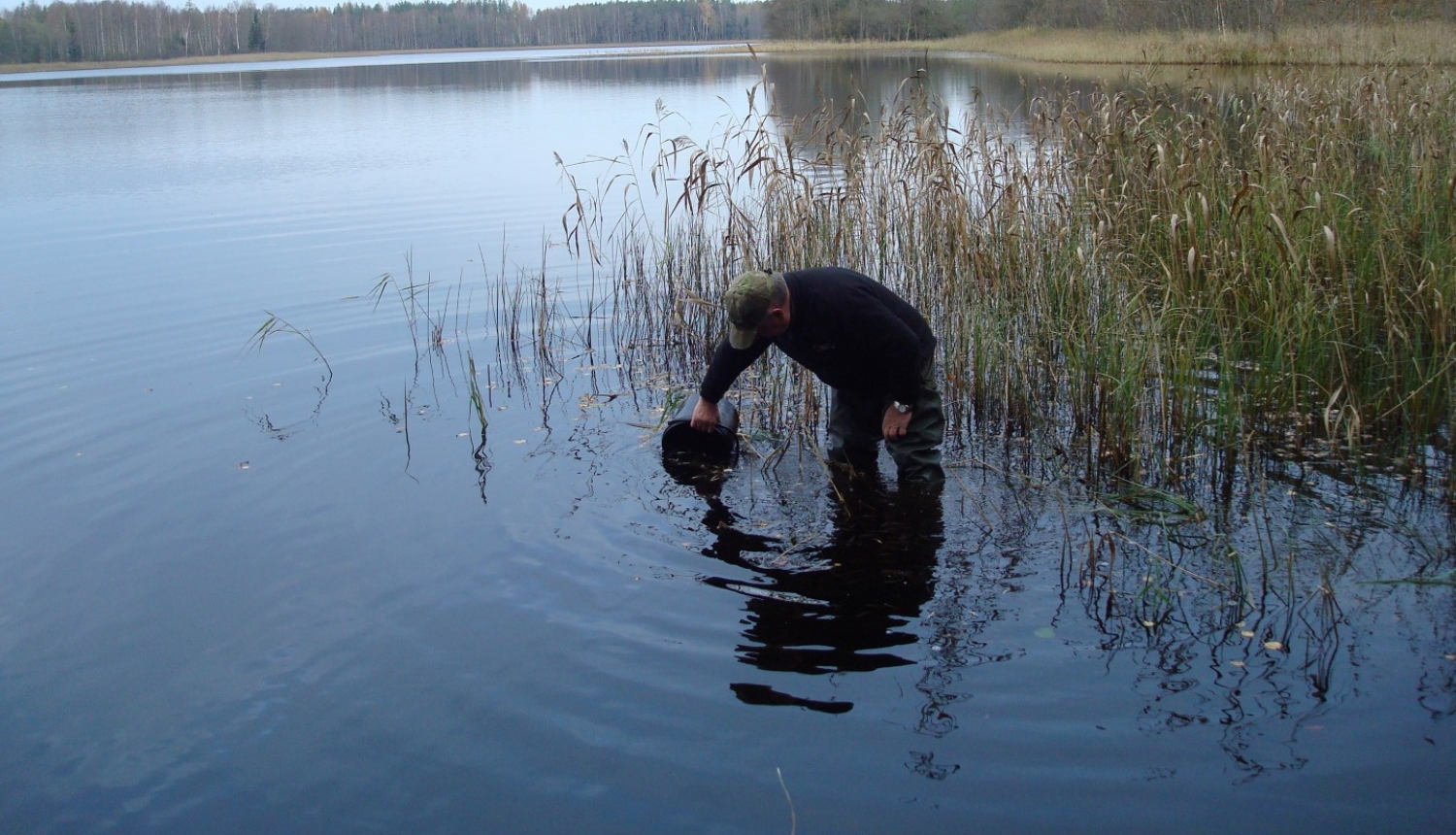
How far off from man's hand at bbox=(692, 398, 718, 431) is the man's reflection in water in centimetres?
44

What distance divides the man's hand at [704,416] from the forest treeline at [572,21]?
620cm

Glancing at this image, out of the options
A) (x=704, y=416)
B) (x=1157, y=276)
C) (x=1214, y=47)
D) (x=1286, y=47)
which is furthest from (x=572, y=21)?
(x=704, y=416)

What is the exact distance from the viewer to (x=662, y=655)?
166 inches

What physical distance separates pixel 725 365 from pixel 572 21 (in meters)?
145

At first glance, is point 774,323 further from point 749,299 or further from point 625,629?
point 625,629

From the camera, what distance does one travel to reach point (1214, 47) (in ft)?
55.9

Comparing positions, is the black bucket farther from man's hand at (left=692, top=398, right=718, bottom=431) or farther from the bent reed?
the bent reed

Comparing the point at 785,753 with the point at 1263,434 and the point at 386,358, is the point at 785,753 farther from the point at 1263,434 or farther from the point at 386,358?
the point at 386,358

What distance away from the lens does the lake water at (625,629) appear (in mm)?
3424

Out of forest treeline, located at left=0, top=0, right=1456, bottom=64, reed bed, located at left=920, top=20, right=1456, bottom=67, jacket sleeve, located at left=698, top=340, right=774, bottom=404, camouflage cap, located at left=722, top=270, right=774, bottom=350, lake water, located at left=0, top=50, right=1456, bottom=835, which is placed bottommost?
lake water, located at left=0, top=50, right=1456, bottom=835

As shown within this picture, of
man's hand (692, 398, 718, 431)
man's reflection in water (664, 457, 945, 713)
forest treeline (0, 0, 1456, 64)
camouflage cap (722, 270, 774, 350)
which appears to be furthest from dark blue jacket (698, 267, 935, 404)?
forest treeline (0, 0, 1456, 64)

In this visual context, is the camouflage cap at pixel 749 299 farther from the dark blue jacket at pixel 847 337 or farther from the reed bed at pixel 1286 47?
the reed bed at pixel 1286 47

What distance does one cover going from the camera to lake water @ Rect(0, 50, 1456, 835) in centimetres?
342

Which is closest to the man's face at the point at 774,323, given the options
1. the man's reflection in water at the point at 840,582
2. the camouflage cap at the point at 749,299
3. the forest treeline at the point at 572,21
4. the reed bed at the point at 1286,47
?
the camouflage cap at the point at 749,299
